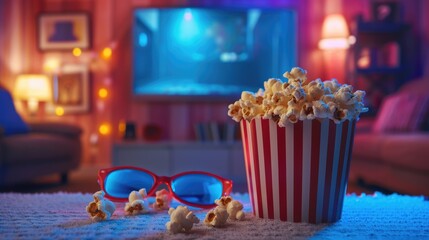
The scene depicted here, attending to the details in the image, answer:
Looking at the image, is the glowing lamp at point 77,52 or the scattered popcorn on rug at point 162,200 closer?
the scattered popcorn on rug at point 162,200

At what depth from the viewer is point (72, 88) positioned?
4016mm

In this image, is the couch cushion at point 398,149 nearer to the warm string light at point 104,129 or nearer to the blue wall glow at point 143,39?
the blue wall glow at point 143,39

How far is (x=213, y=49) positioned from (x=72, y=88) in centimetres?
125

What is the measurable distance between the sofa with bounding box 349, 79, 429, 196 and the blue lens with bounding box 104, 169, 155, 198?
152 centimetres

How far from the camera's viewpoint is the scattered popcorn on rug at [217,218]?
0.61m

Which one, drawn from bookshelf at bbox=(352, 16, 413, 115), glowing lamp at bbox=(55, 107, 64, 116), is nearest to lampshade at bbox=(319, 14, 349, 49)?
bookshelf at bbox=(352, 16, 413, 115)

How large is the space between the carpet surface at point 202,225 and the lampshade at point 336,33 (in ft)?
10.2

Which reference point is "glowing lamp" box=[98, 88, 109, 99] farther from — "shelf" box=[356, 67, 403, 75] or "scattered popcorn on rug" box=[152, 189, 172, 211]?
"scattered popcorn on rug" box=[152, 189, 172, 211]

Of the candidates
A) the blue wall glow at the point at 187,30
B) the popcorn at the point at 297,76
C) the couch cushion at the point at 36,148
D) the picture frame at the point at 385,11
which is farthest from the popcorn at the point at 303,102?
the picture frame at the point at 385,11

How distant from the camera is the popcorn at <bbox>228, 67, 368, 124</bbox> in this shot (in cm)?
64

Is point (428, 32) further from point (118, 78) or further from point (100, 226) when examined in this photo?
point (100, 226)

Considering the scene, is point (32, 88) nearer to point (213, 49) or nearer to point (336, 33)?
point (213, 49)

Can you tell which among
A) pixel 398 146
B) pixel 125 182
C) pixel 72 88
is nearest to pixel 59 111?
pixel 72 88

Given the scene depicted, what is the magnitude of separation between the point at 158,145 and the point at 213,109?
807 millimetres
